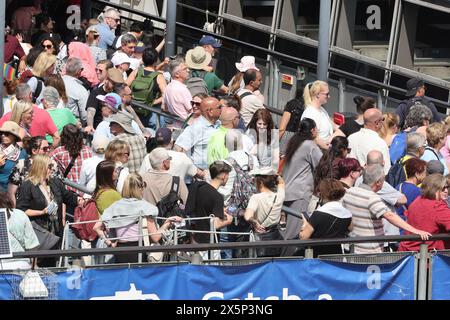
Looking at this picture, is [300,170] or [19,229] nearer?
[19,229]

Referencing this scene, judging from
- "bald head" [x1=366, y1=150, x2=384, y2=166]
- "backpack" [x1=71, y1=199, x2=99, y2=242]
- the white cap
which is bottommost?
"backpack" [x1=71, y1=199, x2=99, y2=242]

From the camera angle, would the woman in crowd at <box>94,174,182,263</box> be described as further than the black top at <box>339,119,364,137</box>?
No

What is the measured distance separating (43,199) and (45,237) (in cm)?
38

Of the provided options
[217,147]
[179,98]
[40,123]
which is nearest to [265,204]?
[217,147]

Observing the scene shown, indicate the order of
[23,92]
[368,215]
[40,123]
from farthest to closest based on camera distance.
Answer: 1. [23,92]
2. [40,123]
3. [368,215]

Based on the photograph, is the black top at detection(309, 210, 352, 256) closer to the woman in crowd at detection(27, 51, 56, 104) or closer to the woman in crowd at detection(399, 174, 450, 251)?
the woman in crowd at detection(399, 174, 450, 251)

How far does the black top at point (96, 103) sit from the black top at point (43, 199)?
2908mm

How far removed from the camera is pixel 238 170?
52.9 ft

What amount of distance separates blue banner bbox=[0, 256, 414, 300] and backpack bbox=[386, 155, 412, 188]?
207cm

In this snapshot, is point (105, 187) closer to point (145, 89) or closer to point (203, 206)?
point (203, 206)

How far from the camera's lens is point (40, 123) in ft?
57.1

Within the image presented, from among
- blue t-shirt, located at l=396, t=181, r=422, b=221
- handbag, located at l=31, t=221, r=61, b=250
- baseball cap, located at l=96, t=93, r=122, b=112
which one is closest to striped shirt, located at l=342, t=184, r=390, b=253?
blue t-shirt, located at l=396, t=181, r=422, b=221

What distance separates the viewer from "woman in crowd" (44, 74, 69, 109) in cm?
1839
